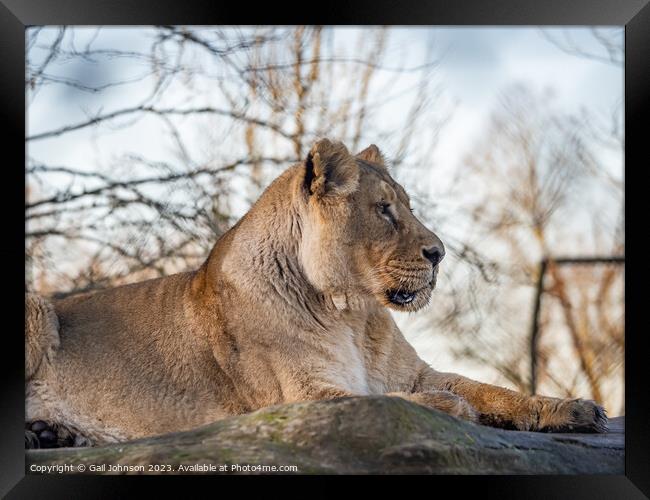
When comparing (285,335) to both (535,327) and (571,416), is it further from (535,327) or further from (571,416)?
(535,327)

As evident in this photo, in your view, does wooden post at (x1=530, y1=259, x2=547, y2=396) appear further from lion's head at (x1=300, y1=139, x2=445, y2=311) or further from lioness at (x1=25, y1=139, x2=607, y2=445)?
lion's head at (x1=300, y1=139, x2=445, y2=311)

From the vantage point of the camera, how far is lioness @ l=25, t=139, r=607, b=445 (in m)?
7.20

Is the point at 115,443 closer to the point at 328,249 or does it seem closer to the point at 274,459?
the point at 274,459

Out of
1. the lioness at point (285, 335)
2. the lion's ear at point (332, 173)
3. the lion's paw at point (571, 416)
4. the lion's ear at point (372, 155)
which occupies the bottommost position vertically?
the lion's paw at point (571, 416)

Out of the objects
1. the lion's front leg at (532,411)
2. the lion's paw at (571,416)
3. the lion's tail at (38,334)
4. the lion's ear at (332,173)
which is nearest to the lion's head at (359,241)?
Result: the lion's ear at (332,173)

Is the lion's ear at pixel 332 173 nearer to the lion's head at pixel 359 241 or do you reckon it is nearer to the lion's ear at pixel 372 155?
the lion's head at pixel 359 241

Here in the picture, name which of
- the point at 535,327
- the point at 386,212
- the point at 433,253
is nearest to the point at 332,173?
the point at 386,212

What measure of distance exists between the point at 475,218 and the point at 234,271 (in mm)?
2464

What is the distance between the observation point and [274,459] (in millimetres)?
6449
